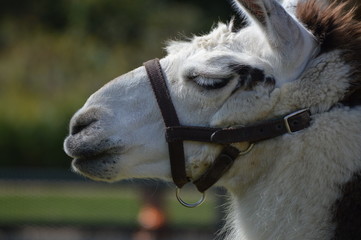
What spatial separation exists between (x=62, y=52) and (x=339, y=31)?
2300 centimetres

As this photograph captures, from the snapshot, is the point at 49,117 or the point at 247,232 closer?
the point at 247,232

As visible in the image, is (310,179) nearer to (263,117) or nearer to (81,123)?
(263,117)

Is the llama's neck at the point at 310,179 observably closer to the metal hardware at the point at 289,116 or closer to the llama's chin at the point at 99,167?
the metal hardware at the point at 289,116

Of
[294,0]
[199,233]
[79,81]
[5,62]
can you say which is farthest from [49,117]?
[294,0]

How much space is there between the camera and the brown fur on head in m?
3.74

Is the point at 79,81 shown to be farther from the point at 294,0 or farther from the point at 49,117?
the point at 294,0

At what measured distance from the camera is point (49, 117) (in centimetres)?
1936

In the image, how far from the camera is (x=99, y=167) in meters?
4.05

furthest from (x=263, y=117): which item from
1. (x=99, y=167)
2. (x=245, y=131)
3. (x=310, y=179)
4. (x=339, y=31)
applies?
(x=99, y=167)

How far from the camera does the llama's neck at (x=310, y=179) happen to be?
3658mm

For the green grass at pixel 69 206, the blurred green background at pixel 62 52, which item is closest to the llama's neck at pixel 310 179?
the green grass at pixel 69 206

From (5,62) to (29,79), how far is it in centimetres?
217

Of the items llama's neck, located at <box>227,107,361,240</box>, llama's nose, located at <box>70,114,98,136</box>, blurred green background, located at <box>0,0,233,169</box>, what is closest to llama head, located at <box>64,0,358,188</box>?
llama's nose, located at <box>70,114,98,136</box>

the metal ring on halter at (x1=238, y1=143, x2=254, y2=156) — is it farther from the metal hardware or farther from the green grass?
the green grass
